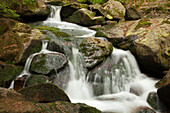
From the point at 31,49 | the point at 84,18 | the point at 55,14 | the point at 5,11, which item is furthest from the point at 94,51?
the point at 55,14

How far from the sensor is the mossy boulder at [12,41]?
6.52 meters

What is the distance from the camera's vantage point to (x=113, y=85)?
6484 mm

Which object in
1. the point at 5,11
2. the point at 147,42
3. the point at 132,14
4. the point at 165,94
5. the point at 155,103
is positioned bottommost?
the point at 155,103

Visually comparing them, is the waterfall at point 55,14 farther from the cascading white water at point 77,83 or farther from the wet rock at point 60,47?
the cascading white water at point 77,83

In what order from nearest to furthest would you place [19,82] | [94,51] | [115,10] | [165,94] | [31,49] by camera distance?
[165,94]
[19,82]
[31,49]
[94,51]
[115,10]

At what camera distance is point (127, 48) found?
8.39m

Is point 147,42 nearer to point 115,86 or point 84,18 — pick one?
point 115,86

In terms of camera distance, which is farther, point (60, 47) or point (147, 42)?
point (147, 42)

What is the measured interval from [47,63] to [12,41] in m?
2.54

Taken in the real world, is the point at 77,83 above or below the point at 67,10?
below

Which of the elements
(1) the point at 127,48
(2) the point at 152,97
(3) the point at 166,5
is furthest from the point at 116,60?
(3) the point at 166,5

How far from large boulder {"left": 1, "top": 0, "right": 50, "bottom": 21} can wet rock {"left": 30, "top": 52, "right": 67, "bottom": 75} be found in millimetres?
6075

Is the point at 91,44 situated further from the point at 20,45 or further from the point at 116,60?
the point at 20,45

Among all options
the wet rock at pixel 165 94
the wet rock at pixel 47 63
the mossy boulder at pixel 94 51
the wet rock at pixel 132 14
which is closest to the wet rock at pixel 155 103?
the wet rock at pixel 165 94
